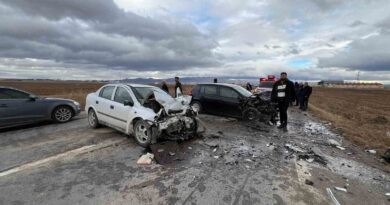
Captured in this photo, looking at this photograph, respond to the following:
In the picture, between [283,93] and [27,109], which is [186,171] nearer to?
[283,93]

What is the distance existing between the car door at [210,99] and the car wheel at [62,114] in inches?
208

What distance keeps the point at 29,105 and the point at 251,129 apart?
24.1 feet

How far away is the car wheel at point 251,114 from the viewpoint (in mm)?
10141

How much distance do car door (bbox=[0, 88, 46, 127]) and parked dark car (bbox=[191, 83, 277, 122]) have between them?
616 cm

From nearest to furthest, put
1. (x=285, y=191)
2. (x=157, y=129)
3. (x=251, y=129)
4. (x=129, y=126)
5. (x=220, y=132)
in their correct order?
(x=285, y=191), (x=157, y=129), (x=129, y=126), (x=220, y=132), (x=251, y=129)

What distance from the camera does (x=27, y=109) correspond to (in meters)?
8.48

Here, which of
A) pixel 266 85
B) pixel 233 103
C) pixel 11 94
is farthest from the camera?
pixel 266 85

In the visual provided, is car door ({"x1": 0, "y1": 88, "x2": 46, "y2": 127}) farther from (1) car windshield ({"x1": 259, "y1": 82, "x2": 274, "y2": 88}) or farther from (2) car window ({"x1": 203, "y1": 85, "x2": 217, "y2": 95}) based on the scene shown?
(1) car windshield ({"x1": 259, "y1": 82, "x2": 274, "y2": 88})

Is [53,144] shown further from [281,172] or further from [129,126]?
[281,172]

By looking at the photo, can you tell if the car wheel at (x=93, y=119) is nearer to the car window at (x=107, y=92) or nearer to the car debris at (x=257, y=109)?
the car window at (x=107, y=92)

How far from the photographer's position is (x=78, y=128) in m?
8.34

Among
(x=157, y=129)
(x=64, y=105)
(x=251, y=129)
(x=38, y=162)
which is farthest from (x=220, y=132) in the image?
(x=64, y=105)

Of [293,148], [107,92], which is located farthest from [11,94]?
[293,148]

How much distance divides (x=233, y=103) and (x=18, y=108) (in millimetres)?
7412
